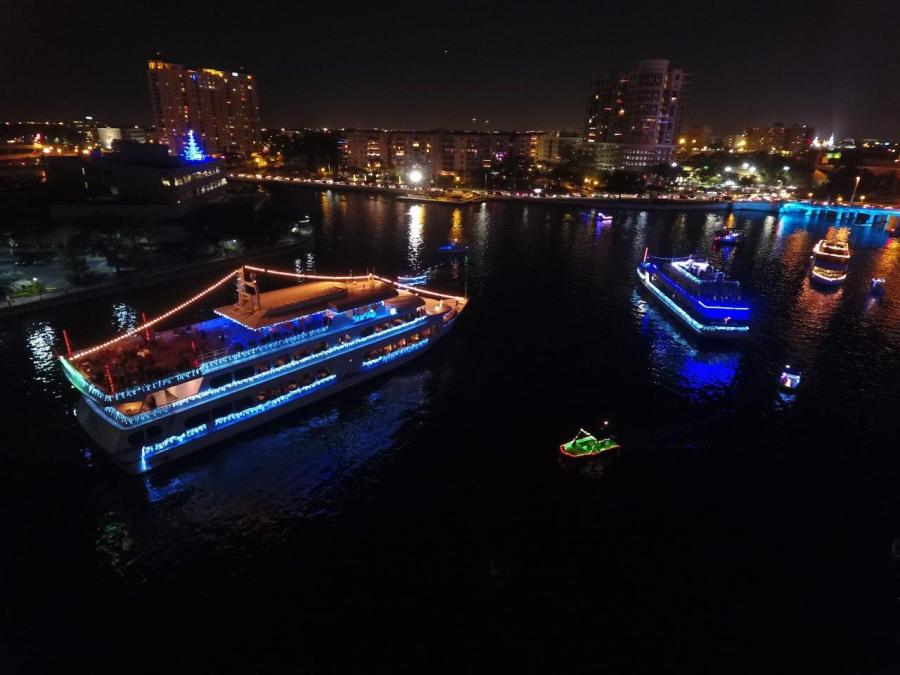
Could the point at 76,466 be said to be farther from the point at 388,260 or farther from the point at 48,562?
the point at 388,260

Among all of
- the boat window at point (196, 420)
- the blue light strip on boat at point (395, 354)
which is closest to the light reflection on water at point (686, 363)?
the blue light strip on boat at point (395, 354)

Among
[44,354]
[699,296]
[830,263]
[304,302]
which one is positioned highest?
[304,302]

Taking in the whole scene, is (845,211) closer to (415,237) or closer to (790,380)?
(415,237)

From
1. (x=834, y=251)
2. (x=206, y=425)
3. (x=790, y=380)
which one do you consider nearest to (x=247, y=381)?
(x=206, y=425)

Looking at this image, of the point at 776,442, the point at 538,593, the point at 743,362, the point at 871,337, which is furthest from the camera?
the point at 871,337

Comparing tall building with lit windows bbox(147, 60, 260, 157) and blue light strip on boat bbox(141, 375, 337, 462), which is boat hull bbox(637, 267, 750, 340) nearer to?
blue light strip on boat bbox(141, 375, 337, 462)

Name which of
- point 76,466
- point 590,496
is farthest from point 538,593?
point 76,466
